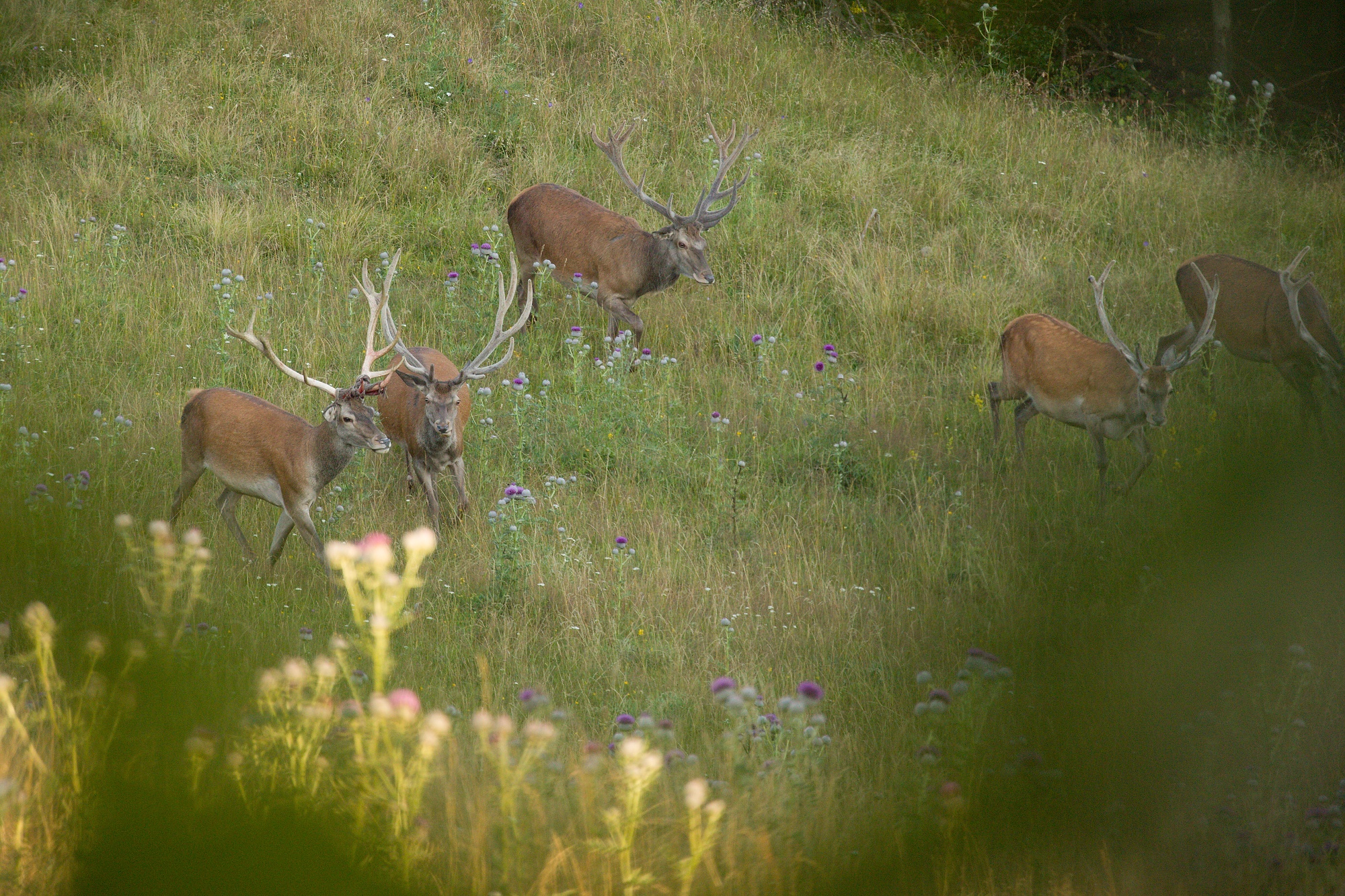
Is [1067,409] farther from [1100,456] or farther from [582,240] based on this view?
[582,240]

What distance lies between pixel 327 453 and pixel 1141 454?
4.25 m

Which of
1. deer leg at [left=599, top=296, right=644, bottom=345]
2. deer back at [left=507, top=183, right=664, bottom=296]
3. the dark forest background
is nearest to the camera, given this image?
deer leg at [left=599, top=296, right=644, bottom=345]

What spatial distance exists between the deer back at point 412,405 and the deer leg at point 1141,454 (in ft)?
11.0

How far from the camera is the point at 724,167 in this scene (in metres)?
7.89

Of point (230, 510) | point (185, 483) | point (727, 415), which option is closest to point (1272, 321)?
point (727, 415)

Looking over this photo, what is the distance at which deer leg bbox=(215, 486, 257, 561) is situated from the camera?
18.0 ft

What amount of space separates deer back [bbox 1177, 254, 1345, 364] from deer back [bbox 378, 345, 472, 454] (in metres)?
4.53

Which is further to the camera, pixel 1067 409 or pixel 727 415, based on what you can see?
pixel 727 415

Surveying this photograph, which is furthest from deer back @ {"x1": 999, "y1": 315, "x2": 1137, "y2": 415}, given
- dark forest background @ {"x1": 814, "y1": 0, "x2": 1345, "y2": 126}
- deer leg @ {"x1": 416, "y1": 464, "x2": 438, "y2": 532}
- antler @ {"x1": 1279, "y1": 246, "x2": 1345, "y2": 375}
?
dark forest background @ {"x1": 814, "y1": 0, "x2": 1345, "y2": 126}

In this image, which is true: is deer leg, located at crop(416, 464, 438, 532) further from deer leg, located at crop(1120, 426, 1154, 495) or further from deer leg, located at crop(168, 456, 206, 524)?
deer leg, located at crop(1120, 426, 1154, 495)

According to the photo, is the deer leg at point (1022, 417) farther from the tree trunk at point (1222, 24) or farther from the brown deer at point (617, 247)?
the brown deer at point (617, 247)

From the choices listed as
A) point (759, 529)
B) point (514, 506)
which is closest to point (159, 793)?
point (514, 506)

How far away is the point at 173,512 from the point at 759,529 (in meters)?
2.81

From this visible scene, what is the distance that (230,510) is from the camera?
5672 millimetres
